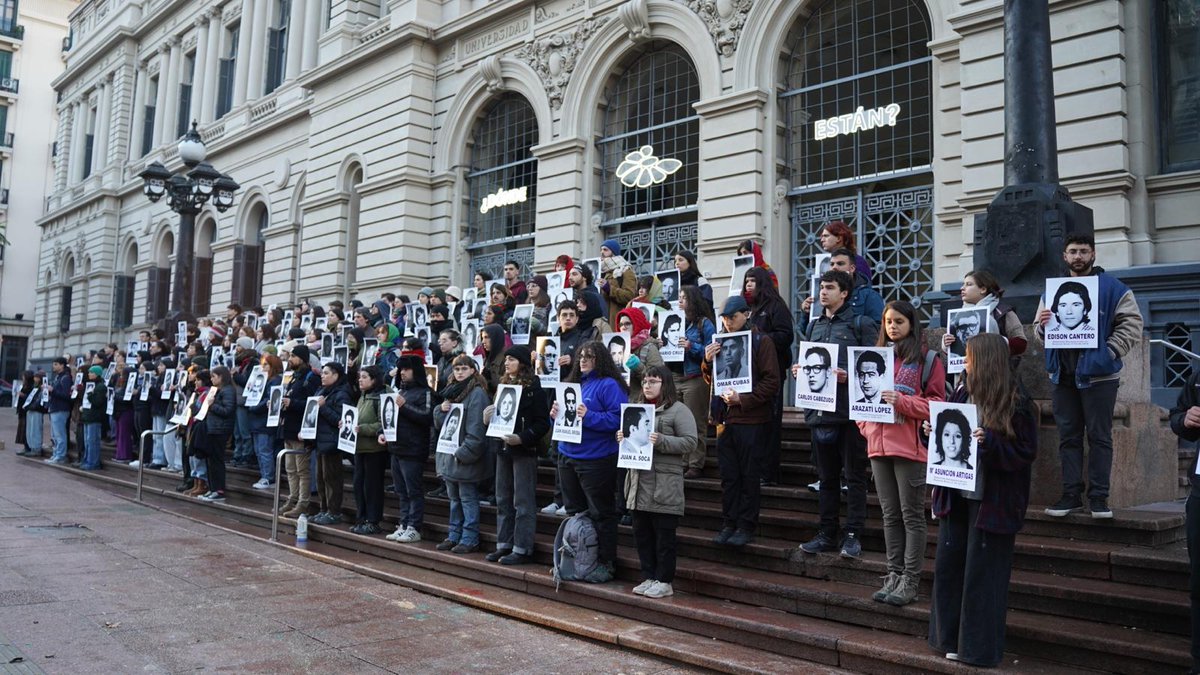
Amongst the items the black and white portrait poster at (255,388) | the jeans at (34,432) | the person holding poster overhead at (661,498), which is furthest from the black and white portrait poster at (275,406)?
the jeans at (34,432)

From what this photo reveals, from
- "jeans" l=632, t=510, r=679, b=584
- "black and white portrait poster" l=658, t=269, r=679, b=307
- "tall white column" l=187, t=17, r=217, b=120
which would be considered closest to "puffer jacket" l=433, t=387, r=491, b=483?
"jeans" l=632, t=510, r=679, b=584

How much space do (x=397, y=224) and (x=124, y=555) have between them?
13.6 metres

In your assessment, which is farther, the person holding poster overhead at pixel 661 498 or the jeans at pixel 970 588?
the person holding poster overhead at pixel 661 498

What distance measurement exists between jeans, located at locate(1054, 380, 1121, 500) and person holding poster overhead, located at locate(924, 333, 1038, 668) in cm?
166

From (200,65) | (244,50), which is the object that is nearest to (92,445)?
(244,50)

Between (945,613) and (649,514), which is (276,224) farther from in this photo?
(945,613)

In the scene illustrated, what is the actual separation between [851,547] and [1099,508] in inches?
69.9

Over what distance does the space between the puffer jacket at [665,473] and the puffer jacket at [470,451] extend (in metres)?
2.25

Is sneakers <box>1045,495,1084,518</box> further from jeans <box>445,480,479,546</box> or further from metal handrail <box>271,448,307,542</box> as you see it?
metal handrail <box>271,448,307,542</box>

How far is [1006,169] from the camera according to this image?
8.68 metres

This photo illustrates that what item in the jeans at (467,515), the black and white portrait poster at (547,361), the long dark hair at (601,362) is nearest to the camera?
the long dark hair at (601,362)

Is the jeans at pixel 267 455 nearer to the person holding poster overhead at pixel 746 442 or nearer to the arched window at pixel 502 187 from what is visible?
the arched window at pixel 502 187

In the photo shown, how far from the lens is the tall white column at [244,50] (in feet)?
103

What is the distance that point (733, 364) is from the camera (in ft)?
25.5
